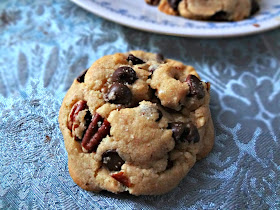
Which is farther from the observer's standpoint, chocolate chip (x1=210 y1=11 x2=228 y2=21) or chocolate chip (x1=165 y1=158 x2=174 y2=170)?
chocolate chip (x1=210 y1=11 x2=228 y2=21)

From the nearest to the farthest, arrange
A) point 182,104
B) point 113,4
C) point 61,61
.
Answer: point 182,104 < point 61,61 < point 113,4

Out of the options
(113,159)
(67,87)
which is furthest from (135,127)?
(67,87)

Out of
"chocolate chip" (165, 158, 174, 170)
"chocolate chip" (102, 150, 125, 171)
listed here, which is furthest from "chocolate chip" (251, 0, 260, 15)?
"chocolate chip" (102, 150, 125, 171)

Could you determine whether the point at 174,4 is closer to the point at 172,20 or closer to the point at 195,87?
the point at 172,20

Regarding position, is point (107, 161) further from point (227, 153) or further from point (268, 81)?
point (268, 81)

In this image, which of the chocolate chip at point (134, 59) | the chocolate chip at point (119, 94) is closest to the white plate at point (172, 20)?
the chocolate chip at point (134, 59)

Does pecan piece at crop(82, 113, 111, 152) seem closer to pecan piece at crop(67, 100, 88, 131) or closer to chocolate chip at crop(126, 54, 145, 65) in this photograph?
pecan piece at crop(67, 100, 88, 131)

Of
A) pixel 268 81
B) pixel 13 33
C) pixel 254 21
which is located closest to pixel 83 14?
pixel 13 33
